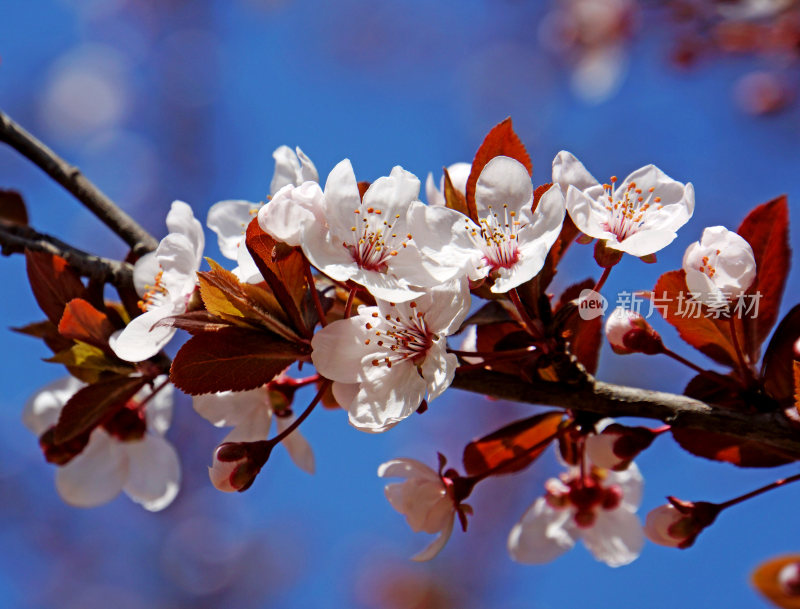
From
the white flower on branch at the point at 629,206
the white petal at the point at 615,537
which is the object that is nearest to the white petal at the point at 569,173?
the white flower on branch at the point at 629,206

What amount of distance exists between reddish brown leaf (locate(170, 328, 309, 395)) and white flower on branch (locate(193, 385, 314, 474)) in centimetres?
17

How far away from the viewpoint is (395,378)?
1.05m

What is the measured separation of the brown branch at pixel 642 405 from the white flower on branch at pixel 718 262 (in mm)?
166

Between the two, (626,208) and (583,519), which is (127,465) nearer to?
(583,519)

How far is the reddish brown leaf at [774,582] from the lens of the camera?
1.49 metres

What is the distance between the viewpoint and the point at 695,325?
1.17m

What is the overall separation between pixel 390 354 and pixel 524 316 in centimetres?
19

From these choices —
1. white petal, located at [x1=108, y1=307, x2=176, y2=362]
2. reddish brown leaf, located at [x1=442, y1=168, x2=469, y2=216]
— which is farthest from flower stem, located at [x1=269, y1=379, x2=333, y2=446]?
reddish brown leaf, located at [x1=442, y1=168, x2=469, y2=216]

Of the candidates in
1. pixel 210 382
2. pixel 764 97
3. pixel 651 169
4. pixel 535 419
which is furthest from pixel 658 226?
pixel 764 97

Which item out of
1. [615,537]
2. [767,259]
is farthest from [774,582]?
[767,259]

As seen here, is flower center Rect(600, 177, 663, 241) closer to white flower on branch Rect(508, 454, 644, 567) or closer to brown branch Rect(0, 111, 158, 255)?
white flower on branch Rect(508, 454, 644, 567)

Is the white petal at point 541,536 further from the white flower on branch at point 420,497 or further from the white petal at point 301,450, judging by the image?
the white petal at point 301,450

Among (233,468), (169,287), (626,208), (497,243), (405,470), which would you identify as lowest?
(233,468)

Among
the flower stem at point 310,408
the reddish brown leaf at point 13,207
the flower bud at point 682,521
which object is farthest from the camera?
the reddish brown leaf at point 13,207
